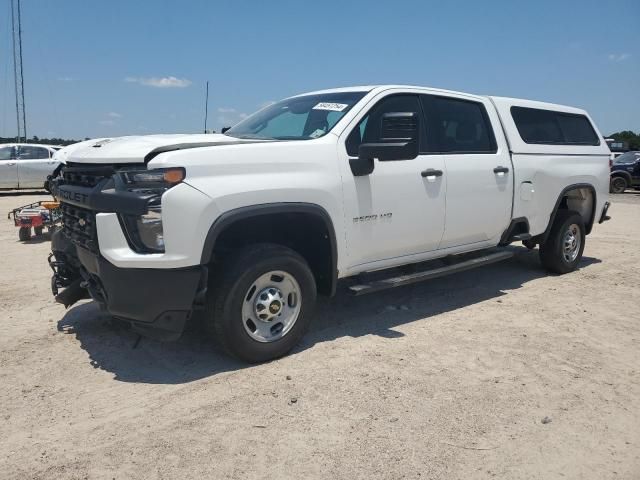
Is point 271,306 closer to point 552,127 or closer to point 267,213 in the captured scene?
point 267,213

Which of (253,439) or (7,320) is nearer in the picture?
(253,439)

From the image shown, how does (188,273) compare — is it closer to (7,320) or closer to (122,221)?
(122,221)

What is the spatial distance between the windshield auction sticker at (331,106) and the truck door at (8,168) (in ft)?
49.1

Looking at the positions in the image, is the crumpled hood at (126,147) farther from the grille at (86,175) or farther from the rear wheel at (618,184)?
the rear wheel at (618,184)

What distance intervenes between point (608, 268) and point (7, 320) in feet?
23.3

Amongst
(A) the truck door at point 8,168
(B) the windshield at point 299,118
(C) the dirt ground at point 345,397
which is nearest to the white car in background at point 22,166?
(A) the truck door at point 8,168

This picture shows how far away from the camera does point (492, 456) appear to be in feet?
9.49

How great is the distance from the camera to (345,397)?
11.5 ft

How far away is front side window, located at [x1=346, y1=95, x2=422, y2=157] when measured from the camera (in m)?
4.38

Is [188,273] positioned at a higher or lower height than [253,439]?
higher

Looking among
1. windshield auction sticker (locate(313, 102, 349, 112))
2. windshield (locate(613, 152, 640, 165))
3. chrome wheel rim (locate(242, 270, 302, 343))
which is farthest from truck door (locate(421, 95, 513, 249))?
windshield (locate(613, 152, 640, 165))

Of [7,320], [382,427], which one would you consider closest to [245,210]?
[382,427]

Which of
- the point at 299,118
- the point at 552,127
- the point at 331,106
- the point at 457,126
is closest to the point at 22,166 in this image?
the point at 299,118

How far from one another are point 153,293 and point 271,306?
0.87 meters
